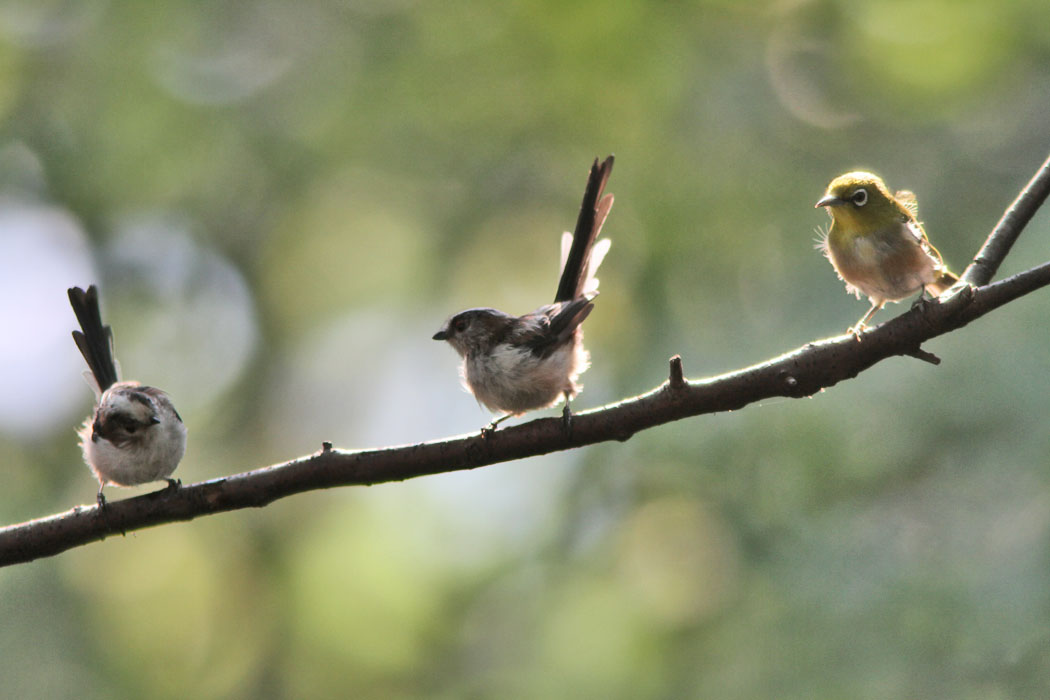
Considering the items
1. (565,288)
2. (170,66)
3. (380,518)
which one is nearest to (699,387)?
(565,288)

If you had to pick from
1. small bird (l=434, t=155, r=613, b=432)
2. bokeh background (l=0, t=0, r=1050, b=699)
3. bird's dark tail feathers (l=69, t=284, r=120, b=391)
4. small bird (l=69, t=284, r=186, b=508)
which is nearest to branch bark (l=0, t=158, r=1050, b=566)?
small bird (l=434, t=155, r=613, b=432)

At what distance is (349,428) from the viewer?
11523mm

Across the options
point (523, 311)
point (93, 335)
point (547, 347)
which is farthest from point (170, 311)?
point (547, 347)

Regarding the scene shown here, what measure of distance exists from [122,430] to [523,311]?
5665mm

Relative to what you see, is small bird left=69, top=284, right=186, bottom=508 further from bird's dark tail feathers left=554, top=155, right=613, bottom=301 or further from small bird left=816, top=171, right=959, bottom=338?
small bird left=816, top=171, right=959, bottom=338

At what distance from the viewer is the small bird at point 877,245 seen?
12.9ft

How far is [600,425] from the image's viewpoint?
3.27 metres

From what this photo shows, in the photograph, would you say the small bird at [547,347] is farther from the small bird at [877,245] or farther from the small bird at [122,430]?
the small bird at [122,430]

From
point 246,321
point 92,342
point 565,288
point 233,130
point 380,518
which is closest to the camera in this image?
point 565,288

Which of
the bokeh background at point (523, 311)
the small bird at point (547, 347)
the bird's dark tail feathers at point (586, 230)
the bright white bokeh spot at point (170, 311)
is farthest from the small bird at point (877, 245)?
the bright white bokeh spot at point (170, 311)

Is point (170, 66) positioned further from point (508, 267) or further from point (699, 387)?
point (699, 387)

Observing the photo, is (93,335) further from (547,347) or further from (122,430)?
(547,347)

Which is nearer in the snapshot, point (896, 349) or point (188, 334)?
point (896, 349)

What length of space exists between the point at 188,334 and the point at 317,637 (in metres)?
4.00
